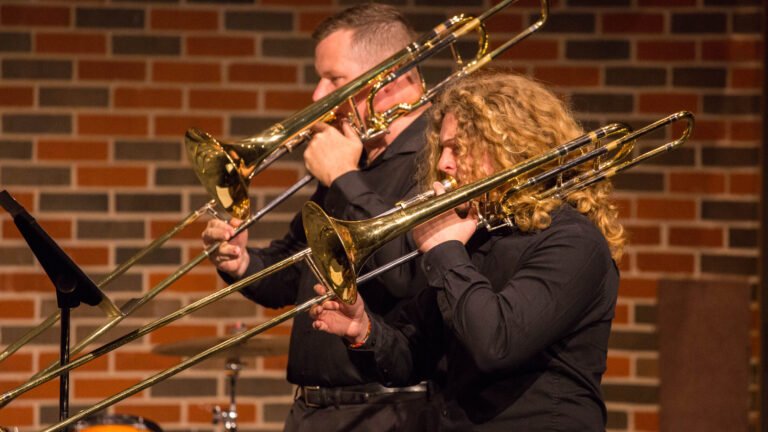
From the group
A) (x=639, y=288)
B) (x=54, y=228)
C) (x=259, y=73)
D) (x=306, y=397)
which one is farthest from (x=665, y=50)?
(x=54, y=228)

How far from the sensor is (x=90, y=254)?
12.2 feet

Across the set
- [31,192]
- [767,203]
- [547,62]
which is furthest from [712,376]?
[31,192]

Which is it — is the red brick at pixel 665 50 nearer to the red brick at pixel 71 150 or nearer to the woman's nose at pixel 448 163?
the woman's nose at pixel 448 163

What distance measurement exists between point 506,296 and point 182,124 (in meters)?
2.07

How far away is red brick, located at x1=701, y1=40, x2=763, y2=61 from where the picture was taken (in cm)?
373

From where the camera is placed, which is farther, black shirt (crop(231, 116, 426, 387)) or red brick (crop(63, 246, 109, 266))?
red brick (crop(63, 246, 109, 266))

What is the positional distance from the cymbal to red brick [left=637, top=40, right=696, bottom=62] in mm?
1621

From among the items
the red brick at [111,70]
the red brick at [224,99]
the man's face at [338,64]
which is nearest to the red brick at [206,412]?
the red brick at [224,99]

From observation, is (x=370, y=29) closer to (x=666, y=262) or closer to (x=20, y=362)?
(x=666, y=262)

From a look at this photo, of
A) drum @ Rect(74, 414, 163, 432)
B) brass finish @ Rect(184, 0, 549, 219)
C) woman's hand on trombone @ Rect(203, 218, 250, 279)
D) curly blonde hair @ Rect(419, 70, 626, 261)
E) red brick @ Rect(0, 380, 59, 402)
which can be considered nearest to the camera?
curly blonde hair @ Rect(419, 70, 626, 261)

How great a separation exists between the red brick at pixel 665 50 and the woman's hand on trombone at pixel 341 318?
1.92 metres

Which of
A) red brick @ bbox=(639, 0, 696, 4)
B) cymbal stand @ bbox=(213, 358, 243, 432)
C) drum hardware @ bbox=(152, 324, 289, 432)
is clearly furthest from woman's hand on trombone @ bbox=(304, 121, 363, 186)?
red brick @ bbox=(639, 0, 696, 4)

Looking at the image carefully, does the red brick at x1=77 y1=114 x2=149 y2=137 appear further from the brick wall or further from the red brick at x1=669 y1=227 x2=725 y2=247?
the red brick at x1=669 y1=227 x2=725 y2=247

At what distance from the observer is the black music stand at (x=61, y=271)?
199 centimetres
